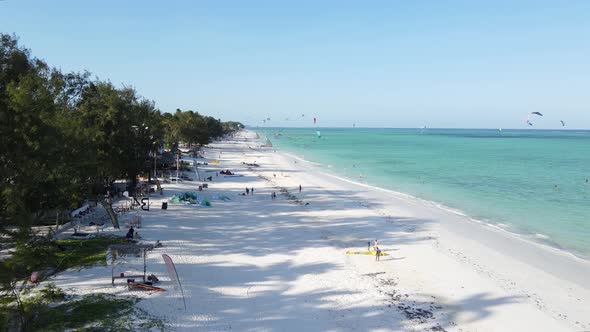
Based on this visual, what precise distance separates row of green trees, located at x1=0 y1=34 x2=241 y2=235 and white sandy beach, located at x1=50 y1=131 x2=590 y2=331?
335 centimetres

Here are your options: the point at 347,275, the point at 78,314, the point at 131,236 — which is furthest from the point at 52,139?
the point at 347,275

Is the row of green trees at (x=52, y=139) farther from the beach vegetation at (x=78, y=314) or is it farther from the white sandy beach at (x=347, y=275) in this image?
the white sandy beach at (x=347, y=275)

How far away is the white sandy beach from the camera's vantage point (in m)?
12.9

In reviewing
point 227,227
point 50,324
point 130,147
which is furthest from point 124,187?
point 50,324

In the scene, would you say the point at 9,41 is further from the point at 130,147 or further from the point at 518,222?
the point at 518,222

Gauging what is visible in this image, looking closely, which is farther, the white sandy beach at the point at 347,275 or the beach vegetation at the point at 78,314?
the white sandy beach at the point at 347,275

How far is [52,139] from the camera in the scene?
43.0ft

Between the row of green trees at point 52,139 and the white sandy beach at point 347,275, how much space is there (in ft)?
11.0

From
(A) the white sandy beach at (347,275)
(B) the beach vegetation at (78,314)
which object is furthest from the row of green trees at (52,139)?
(A) the white sandy beach at (347,275)

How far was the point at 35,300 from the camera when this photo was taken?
40.9 feet

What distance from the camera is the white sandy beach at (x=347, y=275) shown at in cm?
1291

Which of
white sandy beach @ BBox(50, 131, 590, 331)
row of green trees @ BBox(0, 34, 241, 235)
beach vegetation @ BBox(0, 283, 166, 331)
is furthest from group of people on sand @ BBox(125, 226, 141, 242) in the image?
beach vegetation @ BBox(0, 283, 166, 331)

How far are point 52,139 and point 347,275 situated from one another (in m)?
11.5

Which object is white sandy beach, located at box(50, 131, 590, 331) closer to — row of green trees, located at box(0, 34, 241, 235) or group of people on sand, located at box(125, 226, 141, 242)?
group of people on sand, located at box(125, 226, 141, 242)
